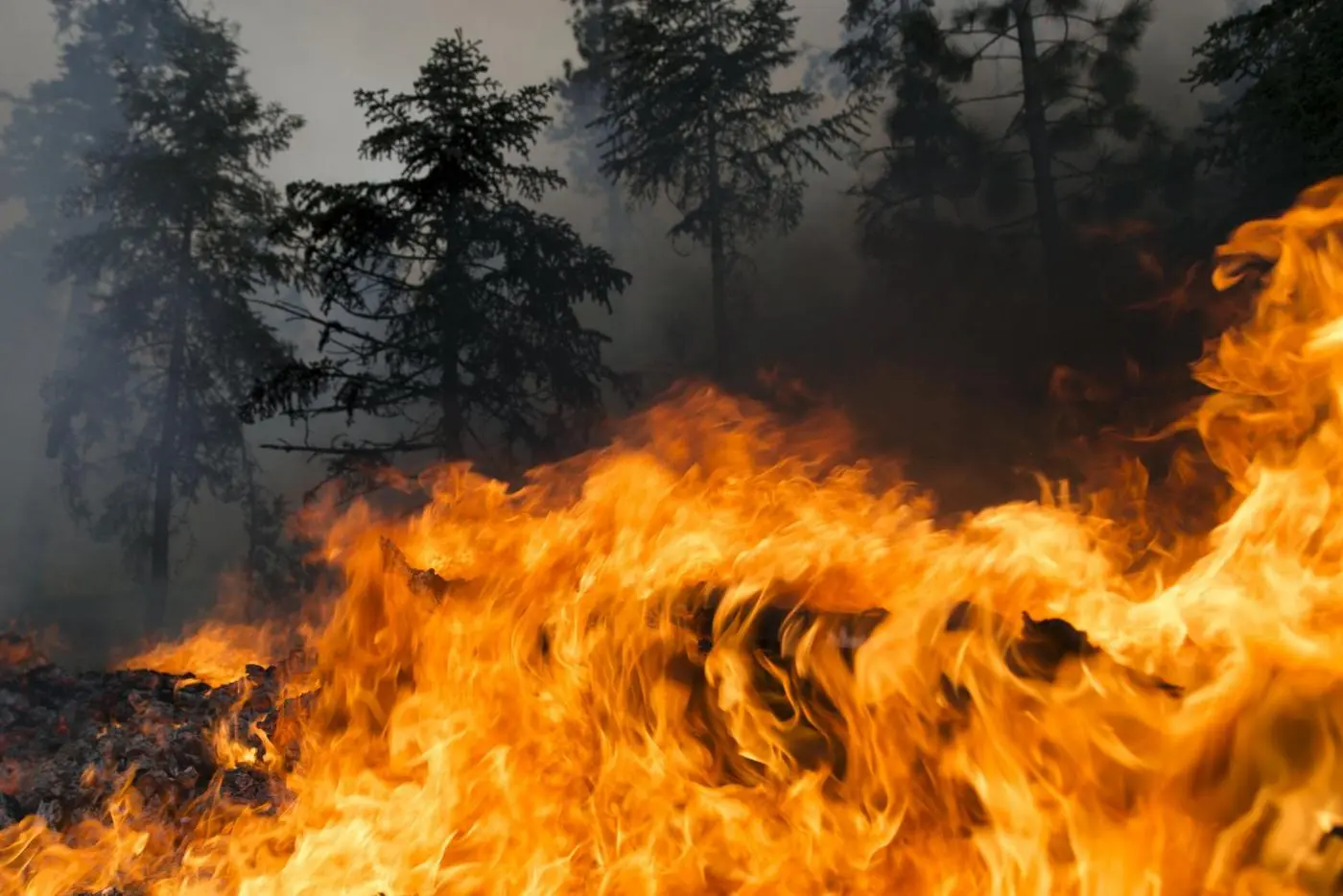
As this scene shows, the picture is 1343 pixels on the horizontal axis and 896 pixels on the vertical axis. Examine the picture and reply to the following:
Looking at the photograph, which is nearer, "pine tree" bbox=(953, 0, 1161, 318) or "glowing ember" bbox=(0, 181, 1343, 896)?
"glowing ember" bbox=(0, 181, 1343, 896)

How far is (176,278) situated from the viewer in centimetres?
1811

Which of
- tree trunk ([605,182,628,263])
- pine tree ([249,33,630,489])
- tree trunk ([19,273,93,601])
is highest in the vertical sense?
tree trunk ([605,182,628,263])

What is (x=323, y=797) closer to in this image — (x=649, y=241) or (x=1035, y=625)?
(x=1035, y=625)

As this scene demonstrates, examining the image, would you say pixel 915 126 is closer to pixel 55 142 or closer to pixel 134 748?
pixel 134 748

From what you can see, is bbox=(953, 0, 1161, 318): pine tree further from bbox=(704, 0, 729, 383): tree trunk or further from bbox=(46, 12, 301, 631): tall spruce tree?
bbox=(46, 12, 301, 631): tall spruce tree

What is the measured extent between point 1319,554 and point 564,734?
12.4 feet

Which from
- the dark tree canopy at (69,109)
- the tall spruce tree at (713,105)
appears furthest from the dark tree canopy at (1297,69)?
the dark tree canopy at (69,109)

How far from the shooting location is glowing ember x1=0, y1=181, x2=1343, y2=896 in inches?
123

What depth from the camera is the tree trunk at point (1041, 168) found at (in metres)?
17.4

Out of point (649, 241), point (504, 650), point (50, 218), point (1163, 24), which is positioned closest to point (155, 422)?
point (50, 218)

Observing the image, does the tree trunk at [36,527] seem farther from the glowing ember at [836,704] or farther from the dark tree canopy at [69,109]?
the glowing ember at [836,704]

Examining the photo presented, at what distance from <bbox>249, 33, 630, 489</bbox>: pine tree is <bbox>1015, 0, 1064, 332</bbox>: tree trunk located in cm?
965

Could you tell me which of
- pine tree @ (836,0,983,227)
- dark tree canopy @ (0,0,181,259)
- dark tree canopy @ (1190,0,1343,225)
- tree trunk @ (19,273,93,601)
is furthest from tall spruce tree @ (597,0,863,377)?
tree trunk @ (19,273,93,601)

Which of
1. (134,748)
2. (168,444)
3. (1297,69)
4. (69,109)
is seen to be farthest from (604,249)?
(69,109)
